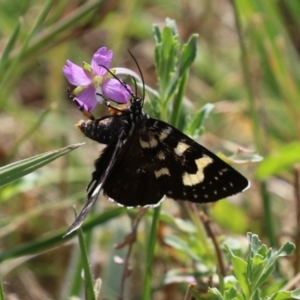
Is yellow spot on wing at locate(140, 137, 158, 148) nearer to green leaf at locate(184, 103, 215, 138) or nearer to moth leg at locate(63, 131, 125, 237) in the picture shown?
moth leg at locate(63, 131, 125, 237)

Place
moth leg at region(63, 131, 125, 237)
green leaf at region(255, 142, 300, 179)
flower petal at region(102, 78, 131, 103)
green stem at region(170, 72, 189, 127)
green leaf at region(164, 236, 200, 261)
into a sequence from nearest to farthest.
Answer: moth leg at region(63, 131, 125, 237) → flower petal at region(102, 78, 131, 103) → green stem at region(170, 72, 189, 127) → green leaf at region(164, 236, 200, 261) → green leaf at region(255, 142, 300, 179)

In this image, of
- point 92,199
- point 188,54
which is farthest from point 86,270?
point 188,54

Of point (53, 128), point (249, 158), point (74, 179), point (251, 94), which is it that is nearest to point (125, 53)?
point (53, 128)

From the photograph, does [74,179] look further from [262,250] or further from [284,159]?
[262,250]

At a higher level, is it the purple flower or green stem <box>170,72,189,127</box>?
the purple flower

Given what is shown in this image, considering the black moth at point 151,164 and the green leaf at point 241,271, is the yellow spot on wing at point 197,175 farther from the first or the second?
the green leaf at point 241,271

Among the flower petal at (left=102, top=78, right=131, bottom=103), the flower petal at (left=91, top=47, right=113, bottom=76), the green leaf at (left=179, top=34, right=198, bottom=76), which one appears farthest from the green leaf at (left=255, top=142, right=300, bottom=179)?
the flower petal at (left=91, top=47, right=113, bottom=76)
